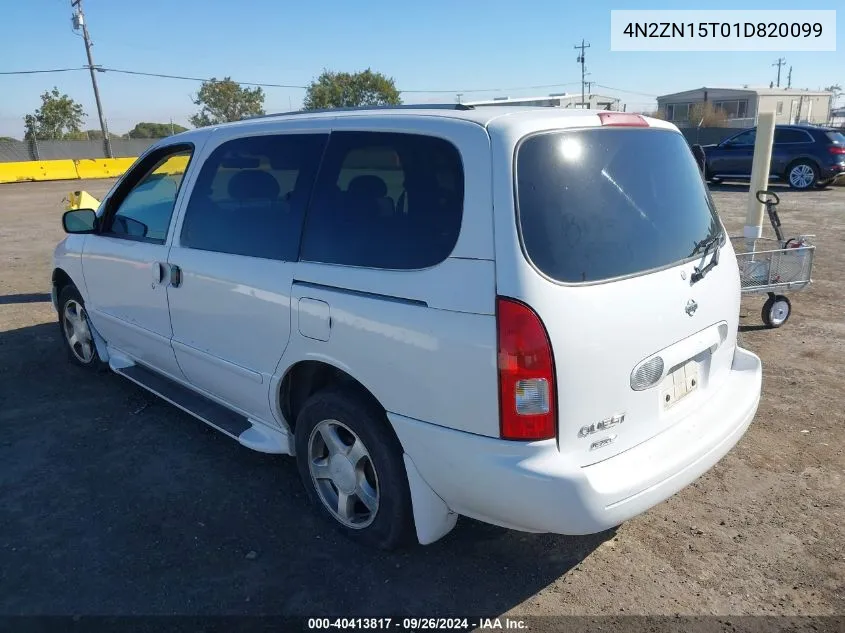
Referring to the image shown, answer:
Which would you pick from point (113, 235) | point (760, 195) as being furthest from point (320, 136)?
point (760, 195)

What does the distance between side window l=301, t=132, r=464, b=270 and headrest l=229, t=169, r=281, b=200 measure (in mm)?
382

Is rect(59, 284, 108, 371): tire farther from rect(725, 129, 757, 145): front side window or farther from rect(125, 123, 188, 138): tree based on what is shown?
rect(125, 123, 188, 138): tree

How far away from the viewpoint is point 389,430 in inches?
106

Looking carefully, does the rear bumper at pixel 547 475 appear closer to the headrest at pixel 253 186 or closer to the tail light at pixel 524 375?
the tail light at pixel 524 375

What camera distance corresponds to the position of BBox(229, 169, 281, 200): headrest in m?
3.24

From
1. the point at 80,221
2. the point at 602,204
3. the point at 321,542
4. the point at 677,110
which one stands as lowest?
the point at 321,542

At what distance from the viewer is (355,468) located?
2918 mm

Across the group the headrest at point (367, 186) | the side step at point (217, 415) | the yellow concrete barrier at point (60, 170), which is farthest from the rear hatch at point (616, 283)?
the yellow concrete barrier at point (60, 170)

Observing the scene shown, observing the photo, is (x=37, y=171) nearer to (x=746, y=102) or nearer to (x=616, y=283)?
(x=616, y=283)

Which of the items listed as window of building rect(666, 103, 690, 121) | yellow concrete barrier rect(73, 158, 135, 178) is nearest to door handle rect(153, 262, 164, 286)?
yellow concrete barrier rect(73, 158, 135, 178)

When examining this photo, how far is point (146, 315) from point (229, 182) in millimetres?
1151

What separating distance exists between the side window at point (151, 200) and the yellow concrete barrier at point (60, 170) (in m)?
26.0

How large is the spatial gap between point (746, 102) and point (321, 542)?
70468mm

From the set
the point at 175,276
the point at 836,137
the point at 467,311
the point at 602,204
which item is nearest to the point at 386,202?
the point at 467,311
